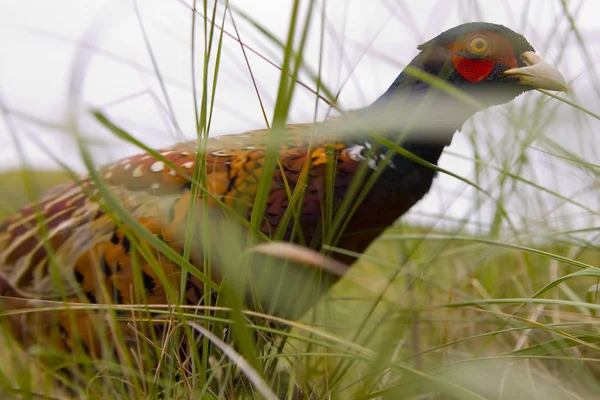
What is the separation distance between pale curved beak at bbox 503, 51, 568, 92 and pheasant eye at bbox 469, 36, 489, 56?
0.10m

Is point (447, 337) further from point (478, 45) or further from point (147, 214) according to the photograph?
point (147, 214)

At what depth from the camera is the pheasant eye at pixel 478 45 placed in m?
1.96

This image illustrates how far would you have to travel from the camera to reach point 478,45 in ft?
6.46

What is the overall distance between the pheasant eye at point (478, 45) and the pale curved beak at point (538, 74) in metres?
0.10

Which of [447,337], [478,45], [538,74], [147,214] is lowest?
[447,337]

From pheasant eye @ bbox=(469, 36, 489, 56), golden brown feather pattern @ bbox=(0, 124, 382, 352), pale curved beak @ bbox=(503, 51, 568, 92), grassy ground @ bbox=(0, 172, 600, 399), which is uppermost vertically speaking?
pheasant eye @ bbox=(469, 36, 489, 56)

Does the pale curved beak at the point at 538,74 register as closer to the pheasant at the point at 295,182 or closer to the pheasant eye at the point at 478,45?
the pheasant at the point at 295,182

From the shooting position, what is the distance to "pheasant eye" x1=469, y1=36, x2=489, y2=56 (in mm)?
1963

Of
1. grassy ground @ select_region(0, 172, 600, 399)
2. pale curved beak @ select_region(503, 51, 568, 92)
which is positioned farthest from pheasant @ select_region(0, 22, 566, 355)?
grassy ground @ select_region(0, 172, 600, 399)

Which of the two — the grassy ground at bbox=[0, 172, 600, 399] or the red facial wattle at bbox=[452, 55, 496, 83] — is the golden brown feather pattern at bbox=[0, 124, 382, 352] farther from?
the red facial wattle at bbox=[452, 55, 496, 83]

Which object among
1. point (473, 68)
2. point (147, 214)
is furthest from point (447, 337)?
point (147, 214)

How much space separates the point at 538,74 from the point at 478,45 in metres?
0.21

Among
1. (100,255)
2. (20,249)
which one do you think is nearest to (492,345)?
(100,255)

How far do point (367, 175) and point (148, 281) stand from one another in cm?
79
